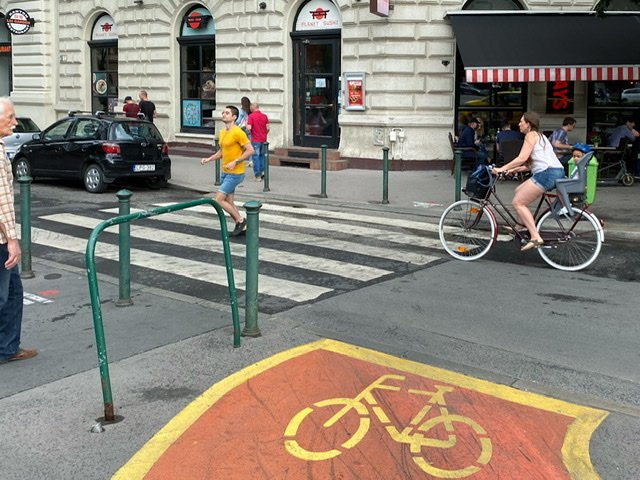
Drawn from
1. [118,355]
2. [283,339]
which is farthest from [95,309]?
[283,339]

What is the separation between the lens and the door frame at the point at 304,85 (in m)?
21.1

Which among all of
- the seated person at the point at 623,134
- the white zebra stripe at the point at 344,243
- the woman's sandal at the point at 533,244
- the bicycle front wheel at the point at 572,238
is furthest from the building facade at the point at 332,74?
the woman's sandal at the point at 533,244

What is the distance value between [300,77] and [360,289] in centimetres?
1470

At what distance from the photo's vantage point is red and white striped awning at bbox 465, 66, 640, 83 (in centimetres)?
1805

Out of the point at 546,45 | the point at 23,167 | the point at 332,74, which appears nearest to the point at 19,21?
the point at 23,167

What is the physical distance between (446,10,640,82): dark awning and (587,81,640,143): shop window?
1.36 meters

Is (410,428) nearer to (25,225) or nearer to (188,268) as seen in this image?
(188,268)

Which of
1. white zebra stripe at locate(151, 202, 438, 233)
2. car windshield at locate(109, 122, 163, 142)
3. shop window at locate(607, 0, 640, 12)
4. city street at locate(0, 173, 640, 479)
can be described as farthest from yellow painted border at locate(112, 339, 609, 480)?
shop window at locate(607, 0, 640, 12)

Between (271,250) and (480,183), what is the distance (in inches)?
108

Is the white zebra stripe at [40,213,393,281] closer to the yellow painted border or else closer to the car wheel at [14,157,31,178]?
the yellow painted border

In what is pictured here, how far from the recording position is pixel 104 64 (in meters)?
27.6

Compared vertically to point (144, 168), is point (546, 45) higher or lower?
higher

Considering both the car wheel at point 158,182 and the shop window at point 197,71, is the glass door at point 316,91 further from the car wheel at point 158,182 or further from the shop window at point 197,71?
the car wheel at point 158,182

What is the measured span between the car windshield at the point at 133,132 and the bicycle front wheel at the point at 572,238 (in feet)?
30.9
